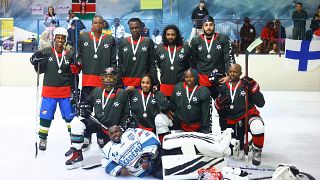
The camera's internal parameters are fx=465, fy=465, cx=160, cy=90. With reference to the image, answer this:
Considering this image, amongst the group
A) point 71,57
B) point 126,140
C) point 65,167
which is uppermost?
point 71,57

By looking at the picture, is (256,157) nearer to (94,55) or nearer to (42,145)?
(94,55)

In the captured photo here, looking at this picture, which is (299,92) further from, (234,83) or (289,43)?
(234,83)

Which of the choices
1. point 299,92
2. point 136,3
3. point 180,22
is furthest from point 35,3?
point 299,92

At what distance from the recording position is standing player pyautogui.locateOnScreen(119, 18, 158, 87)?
523 cm

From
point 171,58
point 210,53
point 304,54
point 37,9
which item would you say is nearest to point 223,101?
point 210,53

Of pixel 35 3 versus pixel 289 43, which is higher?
pixel 35 3

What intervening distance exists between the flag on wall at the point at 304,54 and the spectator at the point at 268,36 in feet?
22.3

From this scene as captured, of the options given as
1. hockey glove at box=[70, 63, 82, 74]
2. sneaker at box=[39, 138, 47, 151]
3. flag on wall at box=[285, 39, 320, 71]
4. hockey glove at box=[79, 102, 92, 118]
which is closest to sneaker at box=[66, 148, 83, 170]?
hockey glove at box=[79, 102, 92, 118]

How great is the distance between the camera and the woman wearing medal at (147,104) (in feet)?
16.2

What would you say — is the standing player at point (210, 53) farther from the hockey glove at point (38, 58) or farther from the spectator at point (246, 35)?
the spectator at point (246, 35)

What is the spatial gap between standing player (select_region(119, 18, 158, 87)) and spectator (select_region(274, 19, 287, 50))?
25.2 feet

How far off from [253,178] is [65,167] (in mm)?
1861

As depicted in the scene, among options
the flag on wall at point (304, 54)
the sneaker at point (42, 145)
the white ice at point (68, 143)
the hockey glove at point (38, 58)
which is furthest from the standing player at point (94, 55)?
the flag on wall at point (304, 54)

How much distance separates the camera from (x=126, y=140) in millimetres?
4328
